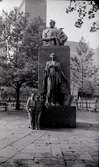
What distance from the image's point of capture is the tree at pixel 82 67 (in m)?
36.4

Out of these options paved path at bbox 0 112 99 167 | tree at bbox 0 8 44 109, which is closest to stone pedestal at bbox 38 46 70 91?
paved path at bbox 0 112 99 167

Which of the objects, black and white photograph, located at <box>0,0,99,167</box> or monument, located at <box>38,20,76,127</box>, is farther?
monument, located at <box>38,20,76,127</box>

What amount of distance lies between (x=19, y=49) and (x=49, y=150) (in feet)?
65.7

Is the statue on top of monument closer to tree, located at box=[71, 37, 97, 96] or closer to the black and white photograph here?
the black and white photograph

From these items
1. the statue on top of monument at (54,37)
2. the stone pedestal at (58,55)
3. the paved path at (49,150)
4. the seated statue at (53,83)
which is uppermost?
the statue on top of monument at (54,37)

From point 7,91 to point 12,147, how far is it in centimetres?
2016

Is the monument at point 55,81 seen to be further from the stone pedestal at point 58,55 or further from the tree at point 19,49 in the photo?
the tree at point 19,49

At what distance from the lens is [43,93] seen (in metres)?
13.3

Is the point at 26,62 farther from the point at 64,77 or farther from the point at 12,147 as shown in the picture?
the point at 12,147

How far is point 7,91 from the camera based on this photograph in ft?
91.8

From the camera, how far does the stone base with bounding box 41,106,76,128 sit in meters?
12.5

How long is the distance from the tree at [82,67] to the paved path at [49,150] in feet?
85.7

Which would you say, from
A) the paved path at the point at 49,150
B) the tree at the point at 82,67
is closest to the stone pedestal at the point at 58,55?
the paved path at the point at 49,150

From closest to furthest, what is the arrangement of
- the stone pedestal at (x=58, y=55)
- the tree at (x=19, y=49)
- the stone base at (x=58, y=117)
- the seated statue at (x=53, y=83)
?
the stone base at (x=58, y=117), the seated statue at (x=53, y=83), the stone pedestal at (x=58, y=55), the tree at (x=19, y=49)
